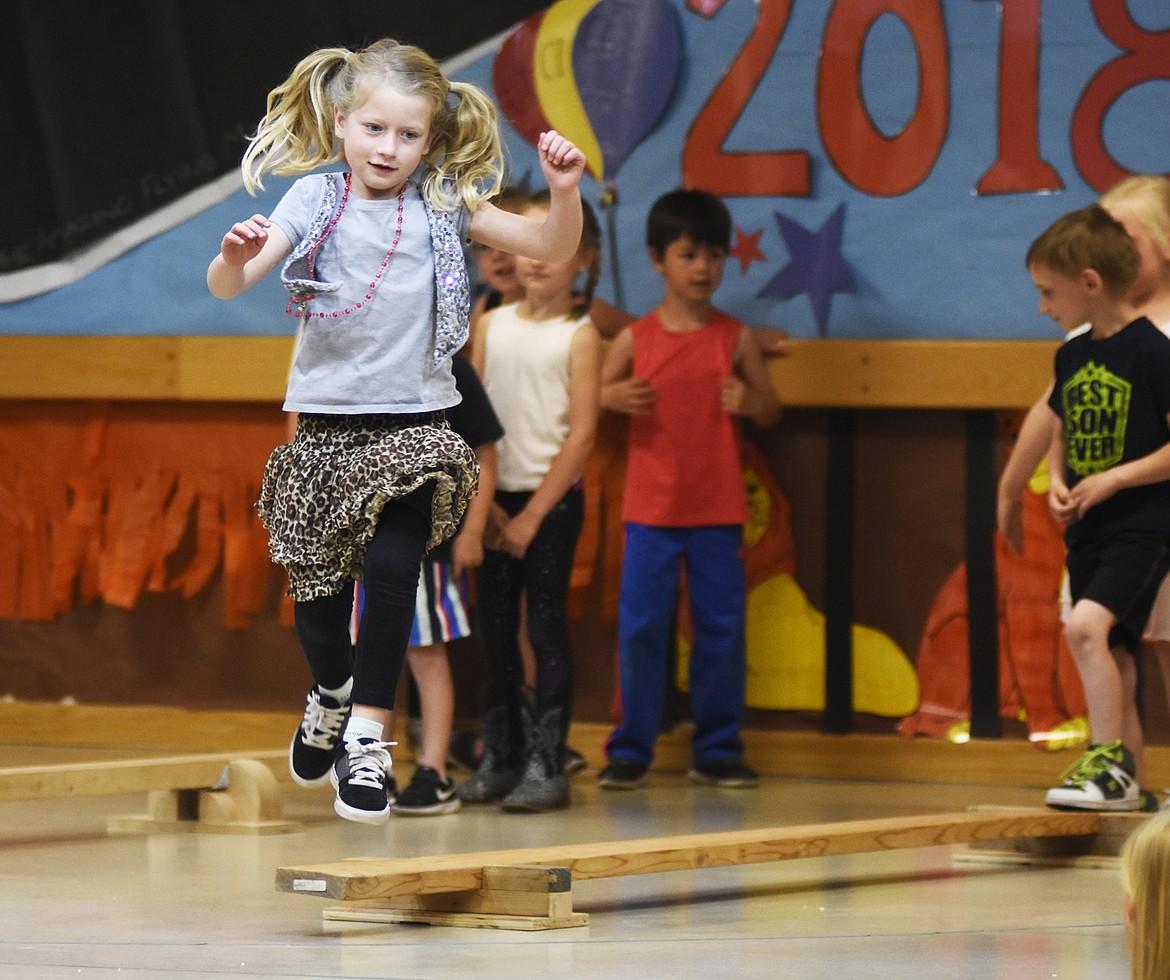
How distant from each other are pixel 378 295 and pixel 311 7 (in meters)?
2.57

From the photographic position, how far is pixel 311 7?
529cm

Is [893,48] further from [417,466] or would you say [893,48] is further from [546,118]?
[417,466]

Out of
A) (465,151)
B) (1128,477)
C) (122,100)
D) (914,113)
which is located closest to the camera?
(465,151)

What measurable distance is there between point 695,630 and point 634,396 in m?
0.60

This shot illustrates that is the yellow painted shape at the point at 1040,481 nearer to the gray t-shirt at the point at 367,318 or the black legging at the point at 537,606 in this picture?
the black legging at the point at 537,606

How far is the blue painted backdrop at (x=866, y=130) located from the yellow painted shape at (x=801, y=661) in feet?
2.30

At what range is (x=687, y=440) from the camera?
473cm

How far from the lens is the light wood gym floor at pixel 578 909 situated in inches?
104

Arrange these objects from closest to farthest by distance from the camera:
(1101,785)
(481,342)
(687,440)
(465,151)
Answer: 1. (465,151)
2. (1101,785)
3. (481,342)
4. (687,440)

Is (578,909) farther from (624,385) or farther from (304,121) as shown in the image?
(624,385)

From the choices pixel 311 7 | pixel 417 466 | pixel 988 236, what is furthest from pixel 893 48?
pixel 417 466

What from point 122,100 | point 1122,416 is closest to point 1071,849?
point 1122,416

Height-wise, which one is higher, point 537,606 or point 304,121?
point 304,121

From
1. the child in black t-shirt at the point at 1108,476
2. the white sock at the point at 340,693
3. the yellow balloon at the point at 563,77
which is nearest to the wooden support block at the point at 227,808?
the white sock at the point at 340,693
